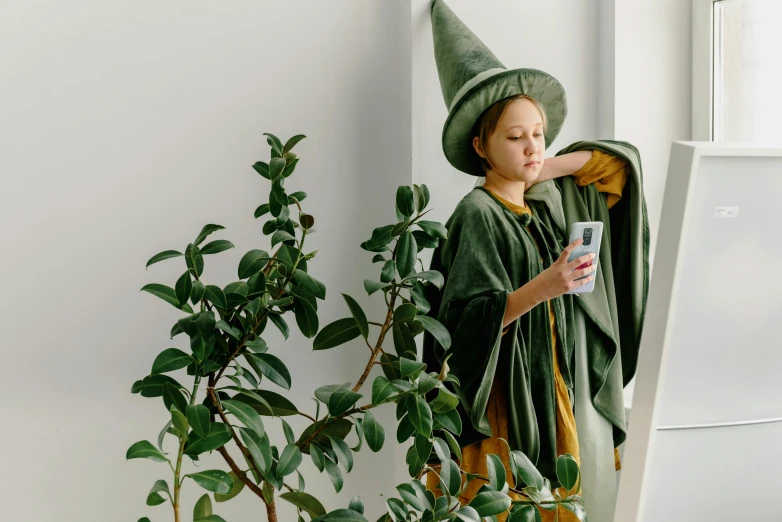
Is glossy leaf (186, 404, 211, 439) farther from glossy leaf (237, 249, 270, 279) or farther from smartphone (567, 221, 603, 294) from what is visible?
smartphone (567, 221, 603, 294)

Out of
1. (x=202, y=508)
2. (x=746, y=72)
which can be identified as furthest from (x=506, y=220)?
(x=746, y=72)

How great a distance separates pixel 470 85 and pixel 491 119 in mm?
73

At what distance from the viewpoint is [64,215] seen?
1.57m

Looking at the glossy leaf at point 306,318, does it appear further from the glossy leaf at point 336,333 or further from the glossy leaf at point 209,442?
the glossy leaf at point 209,442

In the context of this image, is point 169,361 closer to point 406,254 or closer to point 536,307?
point 406,254

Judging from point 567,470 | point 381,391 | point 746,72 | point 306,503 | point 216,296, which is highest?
point 746,72

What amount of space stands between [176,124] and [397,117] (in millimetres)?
493

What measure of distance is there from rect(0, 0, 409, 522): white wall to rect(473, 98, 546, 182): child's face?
0.36 meters

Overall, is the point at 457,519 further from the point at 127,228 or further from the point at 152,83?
the point at 152,83

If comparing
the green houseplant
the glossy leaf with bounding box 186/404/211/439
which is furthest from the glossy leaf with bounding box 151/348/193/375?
the glossy leaf with bounding box 186/404/211/439

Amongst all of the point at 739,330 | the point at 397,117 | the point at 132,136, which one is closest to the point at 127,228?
the point at 132,136

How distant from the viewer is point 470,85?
4.46 feet

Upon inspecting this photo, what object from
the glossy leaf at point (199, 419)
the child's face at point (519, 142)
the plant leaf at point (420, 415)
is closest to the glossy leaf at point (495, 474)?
the plant leaf at point (420, 415)

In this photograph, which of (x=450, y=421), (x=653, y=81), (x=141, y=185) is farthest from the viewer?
(x=653, y=81)
